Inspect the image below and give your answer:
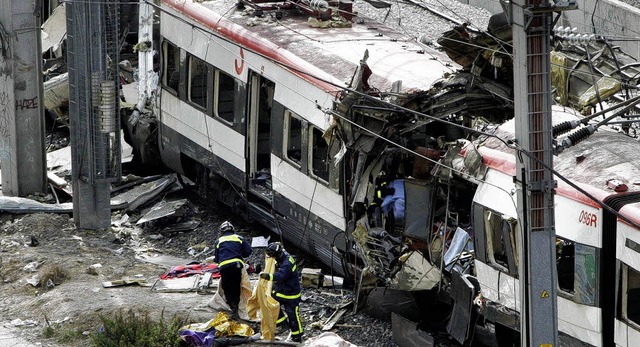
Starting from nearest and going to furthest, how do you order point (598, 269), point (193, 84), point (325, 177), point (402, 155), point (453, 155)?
point (598, 269) < point (453, 155) < point (402, 155) < point (325, 177) < point (193, 84)

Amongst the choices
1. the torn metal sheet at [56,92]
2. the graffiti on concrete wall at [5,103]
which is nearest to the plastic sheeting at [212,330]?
the graffiti on concrete wall at [5,103]

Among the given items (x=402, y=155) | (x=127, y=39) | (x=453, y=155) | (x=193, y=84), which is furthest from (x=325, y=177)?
(x=127, y=39)

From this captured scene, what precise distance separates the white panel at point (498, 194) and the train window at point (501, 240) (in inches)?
2.9

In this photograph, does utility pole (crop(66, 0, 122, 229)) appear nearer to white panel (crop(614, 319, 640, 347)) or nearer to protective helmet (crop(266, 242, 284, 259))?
protective helmet (crop(266, 242, 284, 259))

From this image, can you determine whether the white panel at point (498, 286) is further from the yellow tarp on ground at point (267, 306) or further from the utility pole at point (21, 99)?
the utility pole at point (21, 99)

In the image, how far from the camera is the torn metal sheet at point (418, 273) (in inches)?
551

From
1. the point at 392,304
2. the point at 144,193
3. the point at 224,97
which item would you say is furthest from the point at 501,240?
the point at 144,193

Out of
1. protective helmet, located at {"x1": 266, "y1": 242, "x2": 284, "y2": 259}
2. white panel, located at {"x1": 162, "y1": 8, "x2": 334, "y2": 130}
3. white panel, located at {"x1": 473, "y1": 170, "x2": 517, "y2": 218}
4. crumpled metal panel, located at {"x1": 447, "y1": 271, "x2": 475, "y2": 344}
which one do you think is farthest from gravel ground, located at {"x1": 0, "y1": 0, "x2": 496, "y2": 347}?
white panel, located at {"x1": 162, "y1": 8, "x2": 334, "y2": 130}

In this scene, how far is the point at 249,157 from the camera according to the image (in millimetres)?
17578

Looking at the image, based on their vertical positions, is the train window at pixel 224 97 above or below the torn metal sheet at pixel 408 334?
above

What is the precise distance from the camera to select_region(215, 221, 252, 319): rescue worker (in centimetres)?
1470

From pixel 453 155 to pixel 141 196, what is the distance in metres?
7.20

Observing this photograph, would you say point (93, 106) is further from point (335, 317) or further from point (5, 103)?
point (335, 317)

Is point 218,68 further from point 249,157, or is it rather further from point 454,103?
point 454,103
